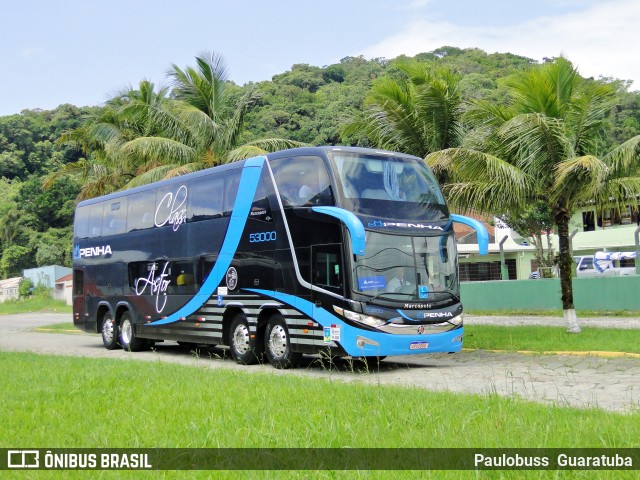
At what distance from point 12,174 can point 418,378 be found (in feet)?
308

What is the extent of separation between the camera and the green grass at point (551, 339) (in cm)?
1576

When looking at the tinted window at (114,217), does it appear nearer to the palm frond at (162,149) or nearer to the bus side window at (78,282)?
the bus side window at (78,282)

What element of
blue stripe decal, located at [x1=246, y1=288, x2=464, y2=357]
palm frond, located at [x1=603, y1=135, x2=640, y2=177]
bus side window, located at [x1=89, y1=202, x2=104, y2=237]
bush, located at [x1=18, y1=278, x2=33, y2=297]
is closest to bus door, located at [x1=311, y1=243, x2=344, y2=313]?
blue stripe decal, located at [x1=246, y1=288, x2=464, y2=357]

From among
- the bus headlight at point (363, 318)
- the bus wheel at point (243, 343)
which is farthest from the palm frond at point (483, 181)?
the bus wheel at point (243, 343)

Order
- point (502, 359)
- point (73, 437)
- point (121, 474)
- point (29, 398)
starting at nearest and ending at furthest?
1. point (121, 474)
2. point (73, 437)
3. point (29, 398)
4. point (502, 359)

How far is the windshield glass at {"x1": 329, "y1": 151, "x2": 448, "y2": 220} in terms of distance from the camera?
14.2 metres

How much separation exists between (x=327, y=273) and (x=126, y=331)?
892 cm

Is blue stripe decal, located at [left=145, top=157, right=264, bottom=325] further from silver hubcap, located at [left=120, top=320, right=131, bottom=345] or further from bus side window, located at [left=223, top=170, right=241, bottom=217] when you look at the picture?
silver hubcap, located at [left=120, top=320, right=131, bottom=345]

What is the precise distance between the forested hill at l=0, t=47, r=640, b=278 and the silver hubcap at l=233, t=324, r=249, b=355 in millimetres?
8388

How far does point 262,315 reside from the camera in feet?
52.0

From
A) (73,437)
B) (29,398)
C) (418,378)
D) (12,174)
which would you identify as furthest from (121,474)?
(12,174)

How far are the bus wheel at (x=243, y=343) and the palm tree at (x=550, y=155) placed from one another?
599 centimetres

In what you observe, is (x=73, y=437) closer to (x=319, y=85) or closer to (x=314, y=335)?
(x=314, y=335)

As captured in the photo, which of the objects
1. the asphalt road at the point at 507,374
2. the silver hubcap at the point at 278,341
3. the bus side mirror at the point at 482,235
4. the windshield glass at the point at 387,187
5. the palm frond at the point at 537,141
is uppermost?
the palm frond at the point at 537,141
